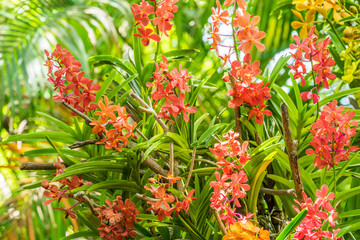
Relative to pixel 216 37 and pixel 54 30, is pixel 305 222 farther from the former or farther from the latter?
pixel 54 30

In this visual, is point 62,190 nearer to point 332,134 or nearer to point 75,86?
point 75,86

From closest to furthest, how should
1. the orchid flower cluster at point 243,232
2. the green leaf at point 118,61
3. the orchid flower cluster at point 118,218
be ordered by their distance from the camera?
the orchid flower cluster at point 243,232 < the orchid flower cluster at point 118,218 < the green leaf at point 118,61

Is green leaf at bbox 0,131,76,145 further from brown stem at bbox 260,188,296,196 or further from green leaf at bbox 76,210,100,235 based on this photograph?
brown stem at bbox 260,188,296,196

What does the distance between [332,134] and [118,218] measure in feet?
0.88

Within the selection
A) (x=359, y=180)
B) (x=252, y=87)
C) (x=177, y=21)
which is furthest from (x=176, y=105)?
(x=177, y=21)

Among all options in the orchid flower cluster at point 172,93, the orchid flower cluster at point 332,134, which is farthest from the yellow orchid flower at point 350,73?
the orchid flower cluster at point 172,93

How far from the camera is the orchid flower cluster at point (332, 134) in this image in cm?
45

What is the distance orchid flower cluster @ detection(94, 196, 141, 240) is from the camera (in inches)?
18.8

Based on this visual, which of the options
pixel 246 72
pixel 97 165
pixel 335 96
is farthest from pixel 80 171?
pixel 335 96

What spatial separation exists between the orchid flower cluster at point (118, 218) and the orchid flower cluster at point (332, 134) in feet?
0.75

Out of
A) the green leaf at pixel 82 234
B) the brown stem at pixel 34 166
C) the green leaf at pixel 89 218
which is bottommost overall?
the green leaf at pixel 82 234

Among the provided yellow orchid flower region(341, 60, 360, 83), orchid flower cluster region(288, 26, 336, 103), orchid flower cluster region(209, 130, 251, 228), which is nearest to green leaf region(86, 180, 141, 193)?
orchid flower cluster region(209, 130, 251, 228)

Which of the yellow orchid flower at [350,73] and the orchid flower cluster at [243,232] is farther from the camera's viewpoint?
the yellow orchid flower at [350,73]

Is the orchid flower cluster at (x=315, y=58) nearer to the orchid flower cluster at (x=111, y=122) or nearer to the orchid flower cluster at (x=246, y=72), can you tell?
the orchid flower cluster at (x=246, y=72)
